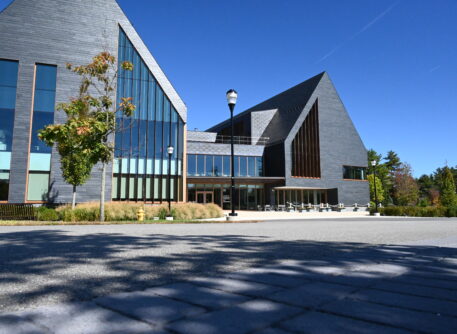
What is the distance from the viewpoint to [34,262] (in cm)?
476

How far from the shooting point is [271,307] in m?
2.60

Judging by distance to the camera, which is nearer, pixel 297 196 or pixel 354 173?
pixel 297 196

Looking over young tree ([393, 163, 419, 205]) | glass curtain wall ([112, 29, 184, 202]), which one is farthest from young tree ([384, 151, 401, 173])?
glass curtain wall ([112, 29, 184, 202])

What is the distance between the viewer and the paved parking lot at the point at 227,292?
224 cm

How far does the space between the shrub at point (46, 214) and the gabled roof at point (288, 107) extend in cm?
2806

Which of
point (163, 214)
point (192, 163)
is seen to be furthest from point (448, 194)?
point (192, 163)

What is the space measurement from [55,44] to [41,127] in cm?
724

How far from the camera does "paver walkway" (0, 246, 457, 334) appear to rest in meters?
2.18

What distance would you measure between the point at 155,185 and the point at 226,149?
12930mm

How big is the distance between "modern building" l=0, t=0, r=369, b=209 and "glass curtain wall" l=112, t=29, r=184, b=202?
0.29 feet

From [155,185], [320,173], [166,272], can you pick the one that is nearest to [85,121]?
[166,272]

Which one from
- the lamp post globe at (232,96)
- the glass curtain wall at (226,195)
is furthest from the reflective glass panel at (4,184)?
the lamp post globe at (232,96)

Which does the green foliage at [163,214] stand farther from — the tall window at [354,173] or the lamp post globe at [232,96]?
the tall window at [354,173]

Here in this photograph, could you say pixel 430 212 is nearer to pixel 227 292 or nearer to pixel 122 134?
pixel 122 134
